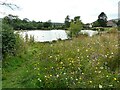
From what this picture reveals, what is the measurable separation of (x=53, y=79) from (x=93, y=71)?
1.18 meters

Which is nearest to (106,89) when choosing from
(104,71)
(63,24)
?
(104,71)

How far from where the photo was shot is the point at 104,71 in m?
7.09

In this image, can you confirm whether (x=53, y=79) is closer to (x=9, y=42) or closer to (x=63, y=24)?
(x=9, y=42)

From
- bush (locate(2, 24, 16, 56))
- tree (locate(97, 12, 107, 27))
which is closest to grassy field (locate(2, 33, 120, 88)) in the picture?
bush (locate(2, 24, 16, 56))

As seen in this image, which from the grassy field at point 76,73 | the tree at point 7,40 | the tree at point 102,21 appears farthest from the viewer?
the tree at point 102,21

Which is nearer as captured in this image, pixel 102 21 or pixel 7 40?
pixel 7 40

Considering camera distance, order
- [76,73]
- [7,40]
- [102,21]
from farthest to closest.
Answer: [102,21]
[7,40]
[76,73]

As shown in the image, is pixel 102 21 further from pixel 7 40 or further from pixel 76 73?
pixel 76 73

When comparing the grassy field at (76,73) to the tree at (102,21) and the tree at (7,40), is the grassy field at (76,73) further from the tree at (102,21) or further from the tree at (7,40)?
the tree at (102,21)

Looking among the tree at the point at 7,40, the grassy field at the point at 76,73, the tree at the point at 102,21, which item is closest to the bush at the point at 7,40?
the tree at the point at 7,40

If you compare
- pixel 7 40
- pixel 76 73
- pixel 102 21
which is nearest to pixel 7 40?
pixel 7 40

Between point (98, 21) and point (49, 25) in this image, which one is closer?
point (49, 25)

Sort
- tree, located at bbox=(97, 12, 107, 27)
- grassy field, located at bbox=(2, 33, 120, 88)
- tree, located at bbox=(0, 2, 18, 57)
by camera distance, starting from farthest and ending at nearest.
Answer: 1. tree, located at bbox=(97, 12, 107, 27)
2. tree, located at bbox=(0, 2, 18, 57)
3. grassy field, located at bbox=(2, 33, 120, 88)

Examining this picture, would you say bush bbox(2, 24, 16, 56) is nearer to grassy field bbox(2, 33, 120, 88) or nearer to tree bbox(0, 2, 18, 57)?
tree bbox(0, 2, 18, 57)
